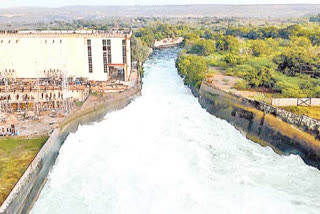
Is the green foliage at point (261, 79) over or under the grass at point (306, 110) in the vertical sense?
over

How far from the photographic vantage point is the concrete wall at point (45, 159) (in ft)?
65.1

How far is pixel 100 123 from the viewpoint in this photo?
36.2 metres

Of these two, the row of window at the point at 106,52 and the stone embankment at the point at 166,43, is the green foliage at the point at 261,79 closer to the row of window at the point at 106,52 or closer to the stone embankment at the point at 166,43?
the row of window at the point at 106,52

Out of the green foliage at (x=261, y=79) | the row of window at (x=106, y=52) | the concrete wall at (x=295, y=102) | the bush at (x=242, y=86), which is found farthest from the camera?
the row of window at (x=106, y=52)

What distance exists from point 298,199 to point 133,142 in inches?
556

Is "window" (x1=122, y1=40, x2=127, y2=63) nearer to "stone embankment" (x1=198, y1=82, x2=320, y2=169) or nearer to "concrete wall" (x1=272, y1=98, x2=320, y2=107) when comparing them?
"stone embankment" (x1=198, y1=82, x2=320, y2=169)

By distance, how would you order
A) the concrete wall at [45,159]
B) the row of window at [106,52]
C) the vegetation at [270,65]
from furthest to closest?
the row of window at [106,52], the vegetation at [270,65], the concrete wall at [45,159]

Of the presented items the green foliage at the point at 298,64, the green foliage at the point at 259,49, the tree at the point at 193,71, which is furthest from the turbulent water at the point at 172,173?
the green foliage at the point at 259,49

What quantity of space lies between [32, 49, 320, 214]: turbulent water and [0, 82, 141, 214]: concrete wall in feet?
2.06

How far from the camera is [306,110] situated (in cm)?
3111

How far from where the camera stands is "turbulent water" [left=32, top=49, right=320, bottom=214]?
2216cm

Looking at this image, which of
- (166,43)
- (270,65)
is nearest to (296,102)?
(270,65)

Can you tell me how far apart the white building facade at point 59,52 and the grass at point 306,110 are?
21.3 meters

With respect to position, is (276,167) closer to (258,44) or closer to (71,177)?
(71,177)
